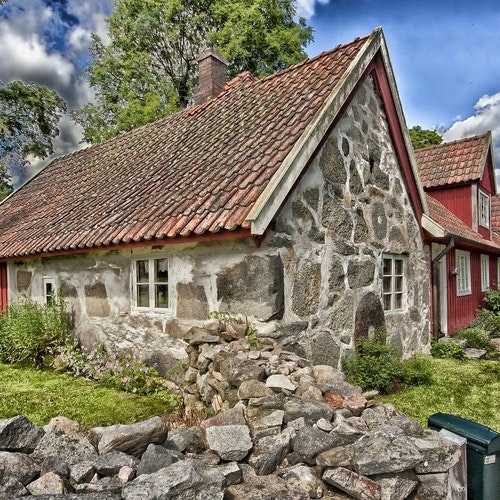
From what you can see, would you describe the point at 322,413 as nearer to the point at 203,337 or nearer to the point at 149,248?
the point at 203,337

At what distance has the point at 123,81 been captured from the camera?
70.1 feet

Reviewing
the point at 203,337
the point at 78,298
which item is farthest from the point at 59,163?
the point at 203,337

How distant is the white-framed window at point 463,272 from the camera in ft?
38.5

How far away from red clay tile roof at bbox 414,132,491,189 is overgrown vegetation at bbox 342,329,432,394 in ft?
26.8

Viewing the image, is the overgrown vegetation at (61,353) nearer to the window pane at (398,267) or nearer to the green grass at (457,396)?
the green grass at (457,396)

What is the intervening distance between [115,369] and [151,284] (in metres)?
1.40

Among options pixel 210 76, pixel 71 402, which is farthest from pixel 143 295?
pixel 210 76

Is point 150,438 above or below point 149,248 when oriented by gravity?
below

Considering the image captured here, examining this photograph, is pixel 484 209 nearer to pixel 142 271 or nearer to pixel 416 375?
pixel 416 375

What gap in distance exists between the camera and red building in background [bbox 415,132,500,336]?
1062 cm

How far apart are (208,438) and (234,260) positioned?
2.39 metres

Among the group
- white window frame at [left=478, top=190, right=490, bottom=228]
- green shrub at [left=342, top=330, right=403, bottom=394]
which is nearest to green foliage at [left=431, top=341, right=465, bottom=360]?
green shrub at [left=342, top=330, right=403, bottom=394]

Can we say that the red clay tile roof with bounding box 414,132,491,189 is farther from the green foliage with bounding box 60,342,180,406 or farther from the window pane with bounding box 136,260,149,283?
the green foliage with bounding box 60,342,180,406

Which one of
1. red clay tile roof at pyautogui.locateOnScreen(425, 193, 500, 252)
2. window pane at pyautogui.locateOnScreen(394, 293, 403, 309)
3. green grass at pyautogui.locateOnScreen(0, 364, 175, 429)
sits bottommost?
green grass at pyautogui.locateOnScreen(0, 364, 175, 429)
